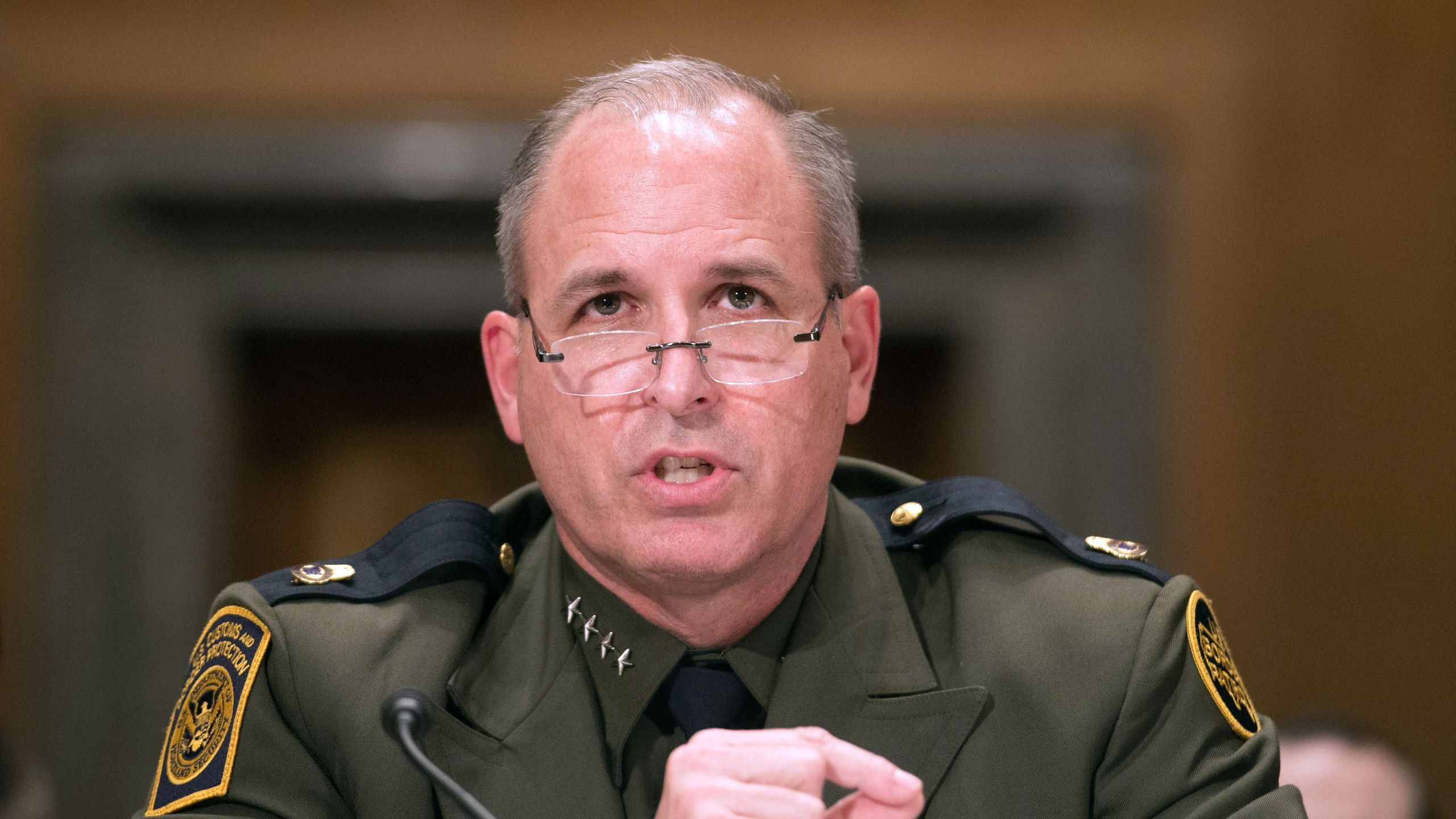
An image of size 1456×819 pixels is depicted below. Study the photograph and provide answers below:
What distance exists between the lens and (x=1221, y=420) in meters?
3.86

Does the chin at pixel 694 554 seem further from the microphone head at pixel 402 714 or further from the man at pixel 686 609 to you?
the microphone head at pixel 402 714

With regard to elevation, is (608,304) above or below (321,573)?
above

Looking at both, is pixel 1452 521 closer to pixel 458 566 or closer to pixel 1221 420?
pixel 1221 420

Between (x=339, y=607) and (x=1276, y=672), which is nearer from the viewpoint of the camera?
(x=339, y=607)

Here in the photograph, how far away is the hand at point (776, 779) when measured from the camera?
4.65 feet

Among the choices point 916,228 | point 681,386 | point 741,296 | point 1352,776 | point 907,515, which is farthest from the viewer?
point 916,228

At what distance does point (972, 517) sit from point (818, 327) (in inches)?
13.6

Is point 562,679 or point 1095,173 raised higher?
point 1095,173

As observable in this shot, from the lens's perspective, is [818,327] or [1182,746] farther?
[818,327]

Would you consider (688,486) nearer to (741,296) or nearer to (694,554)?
(694,554)

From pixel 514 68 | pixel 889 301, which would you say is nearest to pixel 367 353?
pixel 514 68

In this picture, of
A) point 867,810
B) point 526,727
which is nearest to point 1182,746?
point 867,810

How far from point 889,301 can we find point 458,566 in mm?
2333

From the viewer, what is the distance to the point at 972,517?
1975 millimetres
